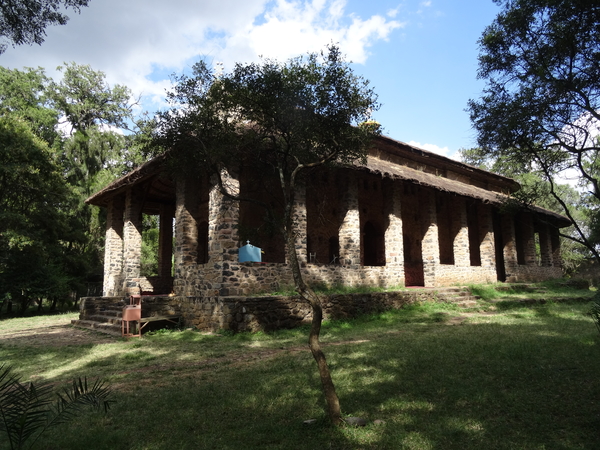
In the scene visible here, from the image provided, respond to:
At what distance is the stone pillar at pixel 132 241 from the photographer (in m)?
14.0

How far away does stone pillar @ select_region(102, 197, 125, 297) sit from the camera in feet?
49.7

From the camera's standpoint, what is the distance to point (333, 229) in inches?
615

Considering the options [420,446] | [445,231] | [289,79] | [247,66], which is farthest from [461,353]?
[445,231]

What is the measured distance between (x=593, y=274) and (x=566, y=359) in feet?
100

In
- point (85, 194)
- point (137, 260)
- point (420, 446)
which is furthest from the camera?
point (85, 194)

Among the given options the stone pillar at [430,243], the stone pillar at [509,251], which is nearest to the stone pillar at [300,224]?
the stone pillar at [430,243]

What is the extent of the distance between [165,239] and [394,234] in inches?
388

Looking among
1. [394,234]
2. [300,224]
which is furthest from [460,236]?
[300,224]

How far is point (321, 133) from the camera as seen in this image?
6273 millimetres

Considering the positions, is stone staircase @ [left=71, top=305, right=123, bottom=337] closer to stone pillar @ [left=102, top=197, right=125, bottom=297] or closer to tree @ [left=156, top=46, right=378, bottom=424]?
stone pillar @ [left=102, top=197, right=125, bottom=297]

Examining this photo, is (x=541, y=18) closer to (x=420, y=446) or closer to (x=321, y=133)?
(x=321, y=133)

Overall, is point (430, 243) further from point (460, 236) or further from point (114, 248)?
point (114, 248)

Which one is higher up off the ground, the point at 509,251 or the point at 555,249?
the point at 555,249

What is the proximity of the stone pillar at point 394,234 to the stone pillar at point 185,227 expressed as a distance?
688 centimetres
